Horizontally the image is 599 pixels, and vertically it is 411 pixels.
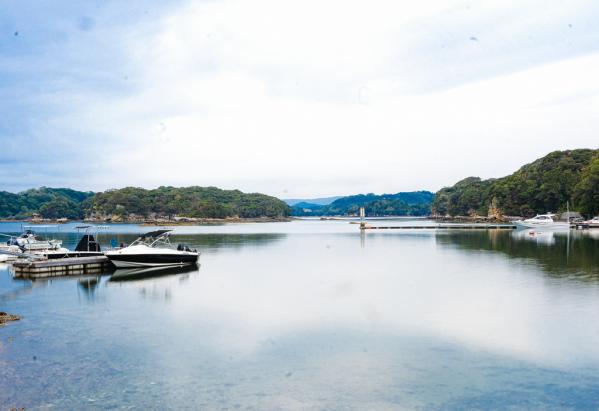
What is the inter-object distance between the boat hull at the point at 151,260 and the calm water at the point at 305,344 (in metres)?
5.37

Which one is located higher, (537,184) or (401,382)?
(537,184)

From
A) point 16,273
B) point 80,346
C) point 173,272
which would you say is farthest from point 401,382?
point 16,273

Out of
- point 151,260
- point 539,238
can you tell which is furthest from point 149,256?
point 539,238

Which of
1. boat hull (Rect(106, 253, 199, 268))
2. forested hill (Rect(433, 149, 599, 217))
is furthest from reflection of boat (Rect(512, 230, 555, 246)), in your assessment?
boat hull (Rect(106, 253, 199, 268))

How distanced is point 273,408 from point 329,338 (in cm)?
622

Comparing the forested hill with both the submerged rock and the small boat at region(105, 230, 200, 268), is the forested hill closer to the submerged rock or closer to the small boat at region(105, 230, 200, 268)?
the small boat at region(105, 230, 200, 268)

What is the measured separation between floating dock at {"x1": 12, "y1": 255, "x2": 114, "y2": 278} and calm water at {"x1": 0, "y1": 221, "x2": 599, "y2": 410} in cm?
248

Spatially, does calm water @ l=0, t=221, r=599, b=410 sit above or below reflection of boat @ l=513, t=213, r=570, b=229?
below

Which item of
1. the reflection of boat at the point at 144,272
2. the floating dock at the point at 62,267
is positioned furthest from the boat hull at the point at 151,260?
the floating dock at the point at 62,267

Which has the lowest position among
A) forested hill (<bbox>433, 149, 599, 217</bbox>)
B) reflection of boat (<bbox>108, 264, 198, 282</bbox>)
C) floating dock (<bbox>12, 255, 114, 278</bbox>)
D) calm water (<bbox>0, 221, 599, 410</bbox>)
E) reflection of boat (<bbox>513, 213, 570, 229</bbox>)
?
calm water (<bbox>0, 221, 599, 410</bbox>)

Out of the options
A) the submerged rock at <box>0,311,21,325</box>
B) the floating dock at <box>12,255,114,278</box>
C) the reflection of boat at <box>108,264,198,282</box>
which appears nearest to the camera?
the submerged rock at <box>0,311,21,325</box>

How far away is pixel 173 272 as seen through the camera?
123ft

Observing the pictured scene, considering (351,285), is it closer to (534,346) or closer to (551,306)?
(551,306)

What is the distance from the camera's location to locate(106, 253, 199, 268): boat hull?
37.5 metres
